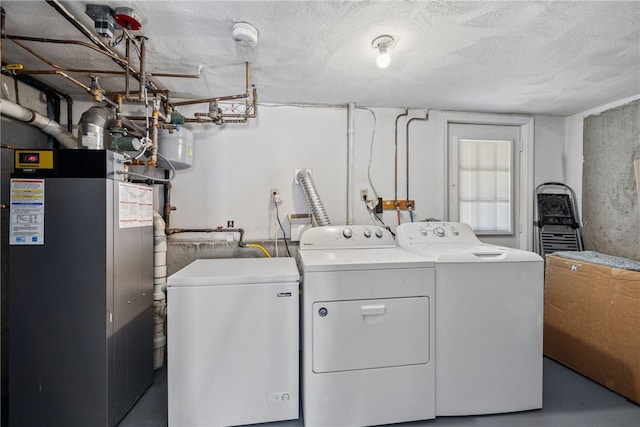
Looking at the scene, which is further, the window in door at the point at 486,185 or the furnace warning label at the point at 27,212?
the window in door at the point at 486,185

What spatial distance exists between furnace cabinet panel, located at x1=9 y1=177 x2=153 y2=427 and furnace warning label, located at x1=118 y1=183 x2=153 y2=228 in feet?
0.33

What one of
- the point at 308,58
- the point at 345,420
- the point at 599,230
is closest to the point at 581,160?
the point at 599,230

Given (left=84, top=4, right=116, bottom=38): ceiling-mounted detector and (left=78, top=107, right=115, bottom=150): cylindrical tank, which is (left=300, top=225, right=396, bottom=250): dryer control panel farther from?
(left=84, top=4, right=116, bottom=38): ceiling-mounted detector

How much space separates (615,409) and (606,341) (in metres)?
0.37

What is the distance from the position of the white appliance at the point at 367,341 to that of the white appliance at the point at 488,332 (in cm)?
9

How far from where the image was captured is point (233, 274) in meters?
1.48

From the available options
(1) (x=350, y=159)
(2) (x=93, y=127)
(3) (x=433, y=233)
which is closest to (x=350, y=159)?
(1) (x=350, y=159)

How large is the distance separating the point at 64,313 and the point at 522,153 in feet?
11.7

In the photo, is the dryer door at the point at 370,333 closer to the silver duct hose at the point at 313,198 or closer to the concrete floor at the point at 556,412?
the concrete floor at the point at 556,412

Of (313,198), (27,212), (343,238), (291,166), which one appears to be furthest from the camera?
(291,166)

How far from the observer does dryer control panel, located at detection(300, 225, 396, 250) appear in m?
1.98

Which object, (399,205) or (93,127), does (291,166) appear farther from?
(93,127)

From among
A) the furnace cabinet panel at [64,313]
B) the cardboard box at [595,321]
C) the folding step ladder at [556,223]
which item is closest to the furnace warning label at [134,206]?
the furnace cabinet panel at [64,313]

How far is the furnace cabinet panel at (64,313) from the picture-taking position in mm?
1348
